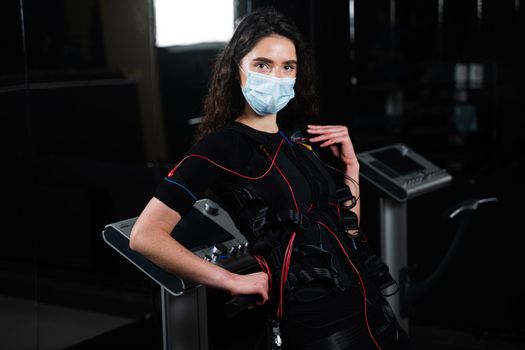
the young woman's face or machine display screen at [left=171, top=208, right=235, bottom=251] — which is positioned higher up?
the young woman's face

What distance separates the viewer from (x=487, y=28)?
Result: 16.1ft

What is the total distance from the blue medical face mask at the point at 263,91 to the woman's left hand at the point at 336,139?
169 mm

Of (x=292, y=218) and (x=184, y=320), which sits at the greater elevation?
(x=292, y=218)

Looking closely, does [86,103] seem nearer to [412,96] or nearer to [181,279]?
[181,279]

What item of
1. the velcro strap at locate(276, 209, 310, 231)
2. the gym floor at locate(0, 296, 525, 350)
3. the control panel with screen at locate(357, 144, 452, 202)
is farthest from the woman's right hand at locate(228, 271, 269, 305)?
the control panel with screen at locate(357, 144, 452, 202)

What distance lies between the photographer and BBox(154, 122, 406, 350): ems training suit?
1.58 meters

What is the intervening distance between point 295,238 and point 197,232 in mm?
285

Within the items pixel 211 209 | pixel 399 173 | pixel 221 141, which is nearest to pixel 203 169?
pixel 221 141

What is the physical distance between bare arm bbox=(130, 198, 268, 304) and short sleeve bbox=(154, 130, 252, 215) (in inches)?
1.2

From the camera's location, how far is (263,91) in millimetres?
1709

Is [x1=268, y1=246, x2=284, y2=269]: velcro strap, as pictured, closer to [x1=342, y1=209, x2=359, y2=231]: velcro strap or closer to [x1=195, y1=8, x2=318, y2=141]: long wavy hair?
[x1=342, y1=209, x2=359, y2=231]: velcro strap

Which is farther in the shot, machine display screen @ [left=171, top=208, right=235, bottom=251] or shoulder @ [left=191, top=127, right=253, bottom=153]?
machine display screen @ [left=171, top=208, right=235, bottom=251]

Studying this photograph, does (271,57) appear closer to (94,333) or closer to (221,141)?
(221,141)

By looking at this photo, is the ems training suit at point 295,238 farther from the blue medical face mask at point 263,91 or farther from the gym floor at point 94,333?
the gym floor at point 94,333
